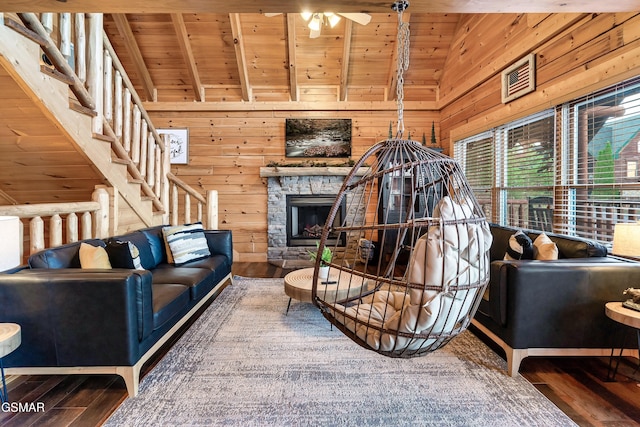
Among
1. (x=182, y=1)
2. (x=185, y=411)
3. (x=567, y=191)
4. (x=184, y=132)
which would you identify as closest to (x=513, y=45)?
(x=567, y=191)

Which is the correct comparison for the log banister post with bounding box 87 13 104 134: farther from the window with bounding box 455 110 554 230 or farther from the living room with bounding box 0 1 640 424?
the window with bounding box 455 110 554 230

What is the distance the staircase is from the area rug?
1.51 meters

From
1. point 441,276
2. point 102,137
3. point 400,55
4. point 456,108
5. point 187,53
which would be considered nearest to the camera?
point 441,276

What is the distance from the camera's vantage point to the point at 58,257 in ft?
7.23

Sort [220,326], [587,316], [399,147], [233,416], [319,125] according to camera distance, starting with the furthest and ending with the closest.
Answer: [319,125], [220,326], [587,316], [233,416], [399,147]

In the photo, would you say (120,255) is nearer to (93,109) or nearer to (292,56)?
(93,109)

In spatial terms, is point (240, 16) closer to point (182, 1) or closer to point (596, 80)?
point (182, 1)

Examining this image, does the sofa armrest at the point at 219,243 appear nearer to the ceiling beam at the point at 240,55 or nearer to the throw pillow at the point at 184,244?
the throw pillow at the point at 184,244

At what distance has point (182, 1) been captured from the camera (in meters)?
1.83

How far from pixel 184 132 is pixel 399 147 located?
5191mm

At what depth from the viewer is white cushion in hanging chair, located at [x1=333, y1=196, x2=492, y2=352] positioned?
133cm

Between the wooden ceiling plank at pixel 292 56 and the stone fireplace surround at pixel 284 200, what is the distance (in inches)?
56.2

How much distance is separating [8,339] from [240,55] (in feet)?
15.3

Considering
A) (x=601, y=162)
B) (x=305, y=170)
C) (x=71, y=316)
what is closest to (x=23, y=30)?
(x=71, y=316)
